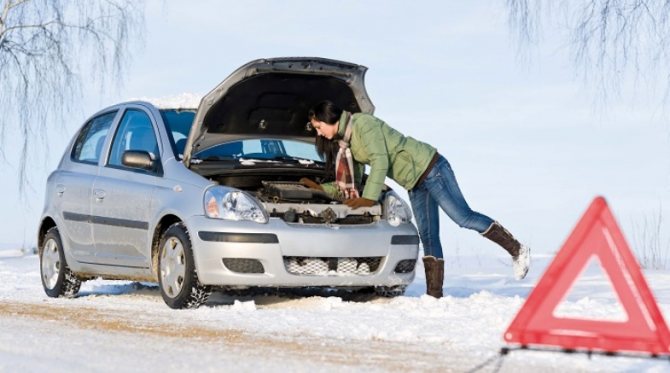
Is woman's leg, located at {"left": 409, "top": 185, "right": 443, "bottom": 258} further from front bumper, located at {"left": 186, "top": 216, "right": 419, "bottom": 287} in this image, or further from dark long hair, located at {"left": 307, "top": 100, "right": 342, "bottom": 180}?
front bumper, located at {"left": 186, "top": 216, "right": 419, "bottom": 287}

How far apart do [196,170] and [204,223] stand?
643 mm

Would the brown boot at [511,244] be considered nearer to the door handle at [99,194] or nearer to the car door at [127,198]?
the car door at [127,198]

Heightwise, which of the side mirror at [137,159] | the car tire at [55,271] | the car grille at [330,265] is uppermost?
the side mirror at [137,159]

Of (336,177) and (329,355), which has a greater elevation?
(336,177)

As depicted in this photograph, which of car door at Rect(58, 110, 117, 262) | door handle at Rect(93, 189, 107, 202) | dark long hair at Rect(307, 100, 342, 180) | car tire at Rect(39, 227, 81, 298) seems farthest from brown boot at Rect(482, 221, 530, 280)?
car tire at Rect(39, 227, 81, 298)

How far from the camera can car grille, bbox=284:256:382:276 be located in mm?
8875

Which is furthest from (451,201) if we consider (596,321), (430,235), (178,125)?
(596,321)

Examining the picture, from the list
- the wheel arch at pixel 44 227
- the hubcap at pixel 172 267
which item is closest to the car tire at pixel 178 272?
the hubcap at pixel 172 267

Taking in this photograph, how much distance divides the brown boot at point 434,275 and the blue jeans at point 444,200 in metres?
0.37

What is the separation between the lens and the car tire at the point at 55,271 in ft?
35.9

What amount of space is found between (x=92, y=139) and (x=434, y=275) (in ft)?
12.3

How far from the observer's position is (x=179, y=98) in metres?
10.4

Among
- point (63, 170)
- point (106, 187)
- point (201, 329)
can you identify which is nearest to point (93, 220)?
point (106, 187)

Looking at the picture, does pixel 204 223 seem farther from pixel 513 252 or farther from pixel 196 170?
pixel 513 252
